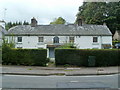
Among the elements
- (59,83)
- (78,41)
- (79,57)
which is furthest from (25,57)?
(78,41)

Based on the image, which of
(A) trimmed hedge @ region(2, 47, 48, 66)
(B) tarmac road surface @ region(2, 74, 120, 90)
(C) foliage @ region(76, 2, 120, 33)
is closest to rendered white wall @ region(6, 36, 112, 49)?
(A) trimmed hedge @ region(2, 47, 48, 66)

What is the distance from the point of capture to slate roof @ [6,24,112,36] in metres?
31.7

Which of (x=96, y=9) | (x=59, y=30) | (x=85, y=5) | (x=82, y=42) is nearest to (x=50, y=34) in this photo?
(x=59, y=30)

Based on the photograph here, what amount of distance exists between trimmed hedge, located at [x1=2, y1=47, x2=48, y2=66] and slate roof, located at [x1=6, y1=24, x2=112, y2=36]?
43.3 ft

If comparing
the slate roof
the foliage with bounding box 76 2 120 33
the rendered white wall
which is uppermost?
the foliage with bounding box 76 2 120 33

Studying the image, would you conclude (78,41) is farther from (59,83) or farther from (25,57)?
(59,83)

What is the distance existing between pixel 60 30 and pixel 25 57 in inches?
603

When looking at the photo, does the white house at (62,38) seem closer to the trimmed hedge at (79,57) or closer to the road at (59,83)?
the trimmed hedge at (79,57)

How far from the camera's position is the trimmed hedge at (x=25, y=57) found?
1853cm

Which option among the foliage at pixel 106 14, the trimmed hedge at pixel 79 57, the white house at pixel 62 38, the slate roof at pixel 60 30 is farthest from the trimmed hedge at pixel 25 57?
the foliage at pixel 106 14

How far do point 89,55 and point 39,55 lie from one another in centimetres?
572

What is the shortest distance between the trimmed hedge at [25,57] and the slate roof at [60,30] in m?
13.2

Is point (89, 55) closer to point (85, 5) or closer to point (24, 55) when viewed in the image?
point (24, 55)

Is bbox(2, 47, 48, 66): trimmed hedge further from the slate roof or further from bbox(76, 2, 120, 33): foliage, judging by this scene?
bbox(76, 2, 120, 33): foliage
